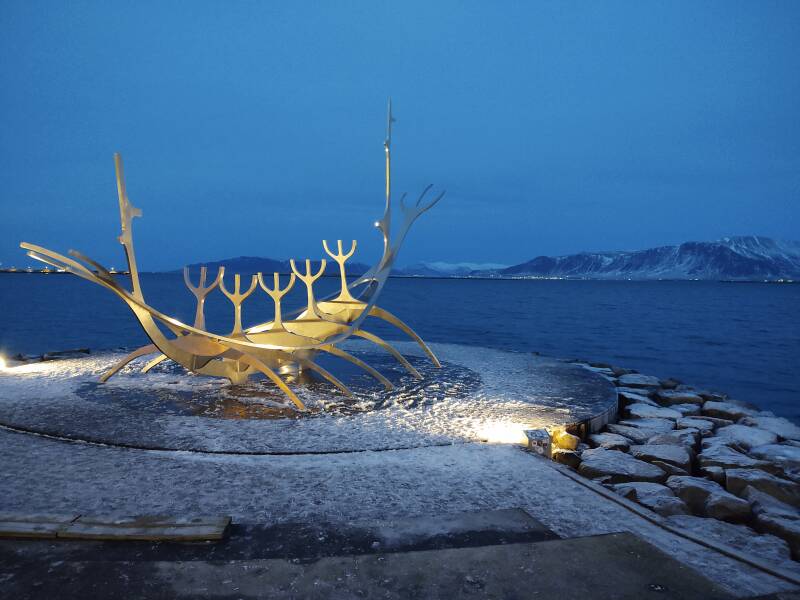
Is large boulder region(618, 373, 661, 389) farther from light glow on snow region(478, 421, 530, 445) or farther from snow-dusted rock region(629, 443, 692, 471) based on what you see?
light glow on snow region(478, 421, 530, 445)

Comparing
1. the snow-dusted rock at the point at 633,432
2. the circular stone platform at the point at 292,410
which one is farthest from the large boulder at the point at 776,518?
the circular stone platform at the point at 292,410

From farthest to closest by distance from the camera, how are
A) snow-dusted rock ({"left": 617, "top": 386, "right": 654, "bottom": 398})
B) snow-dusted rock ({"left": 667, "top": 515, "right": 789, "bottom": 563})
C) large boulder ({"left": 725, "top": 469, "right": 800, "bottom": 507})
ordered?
snow-dusted rock ({"left": 617, "top": 386, "right": 654, "bottom": 398}), large boulder ({"left": 725, "top": 469, "right": 800, "bottom": 507}), snow-dusted rock ({"left": 667, "top": 515, "right": 789, "bottom": 563})

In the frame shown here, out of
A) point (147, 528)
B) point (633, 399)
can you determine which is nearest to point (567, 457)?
point (633, 399)

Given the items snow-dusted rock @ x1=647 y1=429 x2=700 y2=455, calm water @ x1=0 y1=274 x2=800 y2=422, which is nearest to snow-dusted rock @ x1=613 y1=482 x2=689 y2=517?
snow-dusted rock @ x1=647 y1=429 x2=700 y2=455

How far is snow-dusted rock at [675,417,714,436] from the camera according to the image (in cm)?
786

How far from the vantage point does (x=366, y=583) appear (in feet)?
10.3

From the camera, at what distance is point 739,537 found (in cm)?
468

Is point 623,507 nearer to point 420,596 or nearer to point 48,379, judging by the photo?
point 420,596

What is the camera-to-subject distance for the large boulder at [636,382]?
35.8 feet

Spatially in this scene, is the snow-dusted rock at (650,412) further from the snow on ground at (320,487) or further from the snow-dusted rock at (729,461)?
the snow on ground at (320,487)

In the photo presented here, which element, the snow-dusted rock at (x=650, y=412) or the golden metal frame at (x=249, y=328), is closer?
the golden metal frame at (x=249, y=328)

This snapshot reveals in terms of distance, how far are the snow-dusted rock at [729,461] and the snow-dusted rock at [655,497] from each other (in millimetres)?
1310

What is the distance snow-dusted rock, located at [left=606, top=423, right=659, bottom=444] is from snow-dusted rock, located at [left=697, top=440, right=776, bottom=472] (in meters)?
0.72

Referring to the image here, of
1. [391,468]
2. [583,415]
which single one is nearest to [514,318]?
[583,415]
